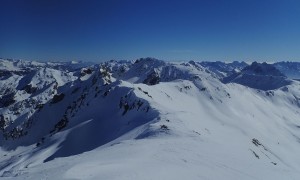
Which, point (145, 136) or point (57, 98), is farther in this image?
point (57, 98)

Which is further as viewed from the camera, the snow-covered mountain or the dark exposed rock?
the dark exposed rock

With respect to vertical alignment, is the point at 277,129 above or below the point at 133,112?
below

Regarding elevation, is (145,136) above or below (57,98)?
below

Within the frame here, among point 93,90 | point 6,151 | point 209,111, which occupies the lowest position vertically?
point 6,151

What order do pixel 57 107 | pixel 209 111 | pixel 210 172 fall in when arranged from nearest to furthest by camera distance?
pixel 210 172 < pixel 209 111 < pixel 57 107

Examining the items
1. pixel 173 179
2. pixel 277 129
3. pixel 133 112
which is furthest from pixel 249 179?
pixel 277 129

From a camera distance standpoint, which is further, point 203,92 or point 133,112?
point 203,92

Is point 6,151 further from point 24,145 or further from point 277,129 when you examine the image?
point 277,129

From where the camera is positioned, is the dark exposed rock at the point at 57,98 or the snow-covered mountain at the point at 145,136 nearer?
the snow-covered mountain at the point at 145,136
